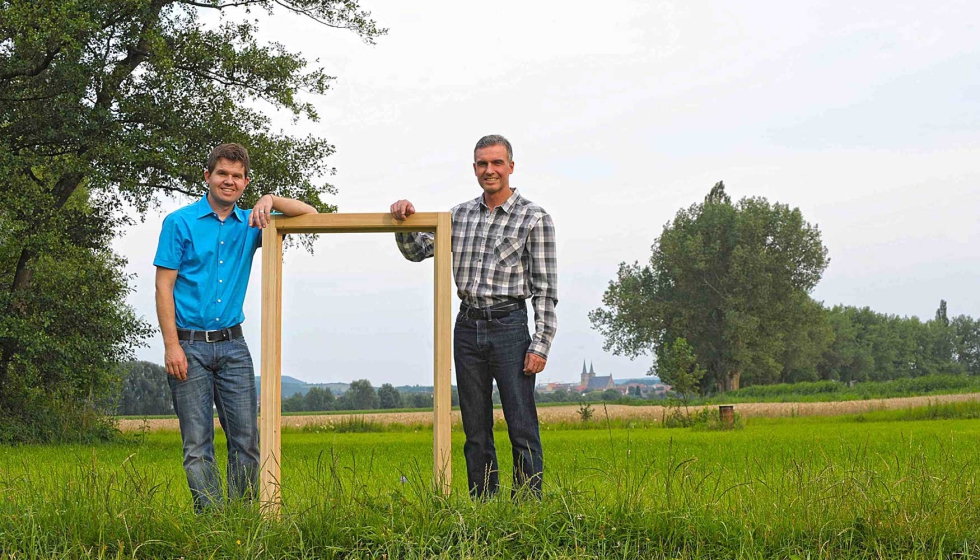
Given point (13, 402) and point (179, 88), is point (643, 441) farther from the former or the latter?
point (13, 402)

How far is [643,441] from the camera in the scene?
52.6 ft

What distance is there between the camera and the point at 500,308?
569cm

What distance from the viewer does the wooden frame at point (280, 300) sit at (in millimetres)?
5668

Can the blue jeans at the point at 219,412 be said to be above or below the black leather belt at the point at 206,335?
below

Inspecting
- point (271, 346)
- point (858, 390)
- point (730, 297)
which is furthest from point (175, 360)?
point (730, 297)

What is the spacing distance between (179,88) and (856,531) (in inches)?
602

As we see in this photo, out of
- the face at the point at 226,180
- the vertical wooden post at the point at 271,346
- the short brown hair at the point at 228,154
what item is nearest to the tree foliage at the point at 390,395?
the vertical wooden post at the point at 271,346

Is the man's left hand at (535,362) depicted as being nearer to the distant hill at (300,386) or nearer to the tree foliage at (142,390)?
the distant hill at (300,386)

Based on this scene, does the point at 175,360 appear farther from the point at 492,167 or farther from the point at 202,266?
the point at 492,167

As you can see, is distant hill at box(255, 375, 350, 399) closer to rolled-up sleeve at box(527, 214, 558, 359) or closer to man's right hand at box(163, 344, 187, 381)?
man's right hand at box(163, 344, 187, 381)

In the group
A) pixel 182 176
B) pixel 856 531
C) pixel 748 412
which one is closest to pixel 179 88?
pixel 182 176

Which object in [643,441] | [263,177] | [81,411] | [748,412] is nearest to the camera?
[643,441]

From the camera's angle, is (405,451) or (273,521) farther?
(405,451)

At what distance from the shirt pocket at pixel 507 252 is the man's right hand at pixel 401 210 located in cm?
61
